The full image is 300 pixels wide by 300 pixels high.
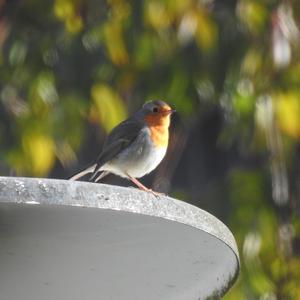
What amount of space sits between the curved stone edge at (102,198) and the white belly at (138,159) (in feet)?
8.71

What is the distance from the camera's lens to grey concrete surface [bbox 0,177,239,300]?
260cm

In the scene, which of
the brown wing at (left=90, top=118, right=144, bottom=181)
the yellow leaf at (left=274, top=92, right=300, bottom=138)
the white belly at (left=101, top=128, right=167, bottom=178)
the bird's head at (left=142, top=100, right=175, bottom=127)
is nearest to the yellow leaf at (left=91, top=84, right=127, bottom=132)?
the bird's head at (left=142, top=100, right=175, bottom=127)

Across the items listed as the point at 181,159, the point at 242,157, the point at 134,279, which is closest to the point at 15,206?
the point at 134,279

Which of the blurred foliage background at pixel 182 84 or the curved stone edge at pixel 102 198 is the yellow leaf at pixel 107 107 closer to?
the blurred foliage background at pixel 182 84

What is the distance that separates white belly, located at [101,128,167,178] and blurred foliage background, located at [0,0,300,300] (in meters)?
0.63

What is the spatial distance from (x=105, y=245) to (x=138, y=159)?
2.66 metres

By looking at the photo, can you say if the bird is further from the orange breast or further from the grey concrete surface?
the grey concrete surface

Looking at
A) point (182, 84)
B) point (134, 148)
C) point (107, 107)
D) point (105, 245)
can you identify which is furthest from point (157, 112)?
point (105, 245)

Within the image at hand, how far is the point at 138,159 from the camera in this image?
5504mm

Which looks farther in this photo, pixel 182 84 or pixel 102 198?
pixel 182 84

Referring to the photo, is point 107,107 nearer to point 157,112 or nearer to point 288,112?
point 157,112

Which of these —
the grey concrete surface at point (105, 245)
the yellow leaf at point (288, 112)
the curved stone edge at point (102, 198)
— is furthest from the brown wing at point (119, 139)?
the curved stone edge at point (102, 198)

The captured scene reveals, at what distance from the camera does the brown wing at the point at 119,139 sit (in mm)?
5582

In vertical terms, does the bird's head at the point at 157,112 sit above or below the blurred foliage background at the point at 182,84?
above
